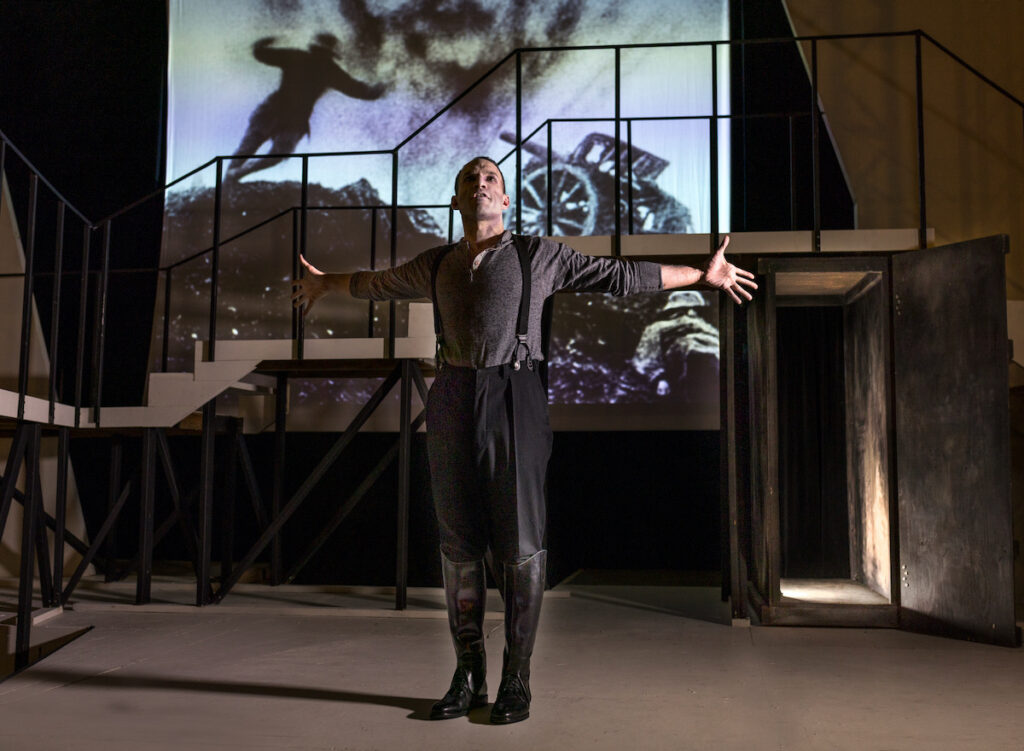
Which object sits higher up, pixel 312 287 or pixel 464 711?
pixel 312 287

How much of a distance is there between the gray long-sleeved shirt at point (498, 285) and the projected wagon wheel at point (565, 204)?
4.21m

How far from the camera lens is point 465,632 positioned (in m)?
2.53

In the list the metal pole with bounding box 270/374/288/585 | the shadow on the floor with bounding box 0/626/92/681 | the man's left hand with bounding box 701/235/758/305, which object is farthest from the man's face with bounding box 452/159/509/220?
the metal pole with bounding box 270/374/288/585

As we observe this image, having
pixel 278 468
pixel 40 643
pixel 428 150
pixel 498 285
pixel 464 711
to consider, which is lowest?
pixel 40 643

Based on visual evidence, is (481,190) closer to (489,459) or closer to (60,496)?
(489,459)

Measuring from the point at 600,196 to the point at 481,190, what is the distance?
4.43m

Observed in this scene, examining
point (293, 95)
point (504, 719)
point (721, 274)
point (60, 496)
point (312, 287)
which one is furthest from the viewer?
point (293, 95)

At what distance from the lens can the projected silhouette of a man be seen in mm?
7359

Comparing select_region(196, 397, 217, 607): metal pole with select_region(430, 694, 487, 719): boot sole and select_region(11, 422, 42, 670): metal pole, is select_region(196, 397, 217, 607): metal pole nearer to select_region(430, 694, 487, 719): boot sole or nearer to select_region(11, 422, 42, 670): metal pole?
select_region(11, 422, 42, 670): metal pole

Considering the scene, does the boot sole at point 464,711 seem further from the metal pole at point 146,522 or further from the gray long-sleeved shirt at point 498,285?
the metal pole at point 146,522

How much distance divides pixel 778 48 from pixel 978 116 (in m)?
1.47

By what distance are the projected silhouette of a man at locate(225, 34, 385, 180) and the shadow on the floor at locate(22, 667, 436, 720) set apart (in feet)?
16.2

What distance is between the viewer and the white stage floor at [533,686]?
2363 millimetres

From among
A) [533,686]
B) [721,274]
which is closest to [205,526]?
[533,686]
